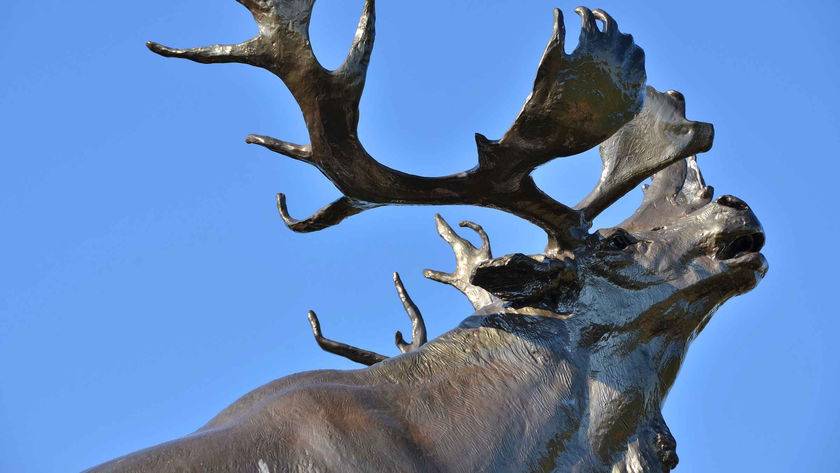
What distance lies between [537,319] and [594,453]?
1.84 feet

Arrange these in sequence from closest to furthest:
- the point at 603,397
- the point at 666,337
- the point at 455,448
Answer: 1. the point at 455,448
2. the point at 603,397
3. the point at 666,337

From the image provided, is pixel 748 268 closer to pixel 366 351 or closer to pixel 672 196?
pixel 672 196

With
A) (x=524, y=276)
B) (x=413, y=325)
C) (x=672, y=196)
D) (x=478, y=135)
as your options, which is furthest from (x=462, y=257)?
(x=478, y=135)

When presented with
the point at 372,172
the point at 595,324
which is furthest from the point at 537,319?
the point at 372,172

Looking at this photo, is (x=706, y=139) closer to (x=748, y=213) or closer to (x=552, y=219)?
(x=748, y=213)

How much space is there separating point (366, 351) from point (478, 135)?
1.48m

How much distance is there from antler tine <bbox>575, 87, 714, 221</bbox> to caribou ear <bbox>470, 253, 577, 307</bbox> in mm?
516

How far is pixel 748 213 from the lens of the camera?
15.1 ft

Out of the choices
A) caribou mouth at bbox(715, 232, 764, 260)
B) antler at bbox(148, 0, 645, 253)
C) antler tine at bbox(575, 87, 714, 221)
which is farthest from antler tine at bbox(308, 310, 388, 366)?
caribou mouth at bbox(715, 232, 764, 260)

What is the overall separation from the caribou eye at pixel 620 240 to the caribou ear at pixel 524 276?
24 cm

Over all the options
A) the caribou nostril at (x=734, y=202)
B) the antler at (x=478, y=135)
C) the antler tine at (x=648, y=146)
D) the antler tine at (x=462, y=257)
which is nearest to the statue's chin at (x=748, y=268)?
the caribou nostril at (x=734, y=202)

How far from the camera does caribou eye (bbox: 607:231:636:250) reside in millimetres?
4637

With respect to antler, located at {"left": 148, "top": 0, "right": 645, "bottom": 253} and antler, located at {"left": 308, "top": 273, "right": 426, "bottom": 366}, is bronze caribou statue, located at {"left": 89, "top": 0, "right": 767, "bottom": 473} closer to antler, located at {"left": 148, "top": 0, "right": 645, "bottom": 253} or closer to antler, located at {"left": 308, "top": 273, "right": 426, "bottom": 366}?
antler, located at {"left": 148, "top": 0, "right": 645, "bottom": 253}

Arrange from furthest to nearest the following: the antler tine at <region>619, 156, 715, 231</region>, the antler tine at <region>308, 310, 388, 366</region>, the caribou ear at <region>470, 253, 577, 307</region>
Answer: the antler tine at <region>308, 310, 388, 366</region> < the antler tine at <region>619, 156, 715, 231</region> < the caribou ear at <region>470, 253, 577, 307</region>
